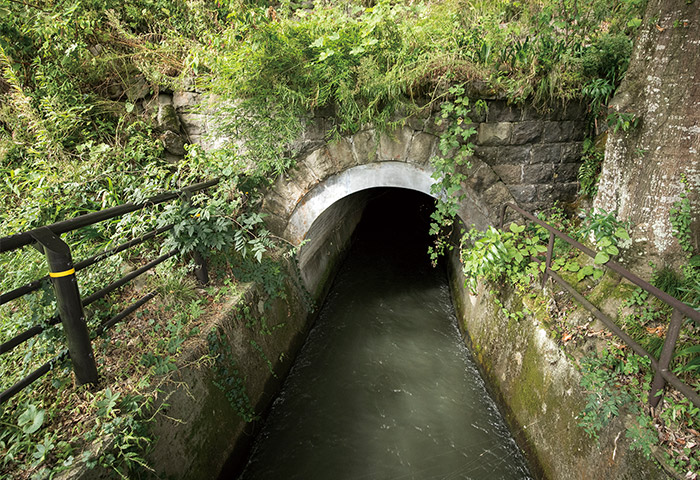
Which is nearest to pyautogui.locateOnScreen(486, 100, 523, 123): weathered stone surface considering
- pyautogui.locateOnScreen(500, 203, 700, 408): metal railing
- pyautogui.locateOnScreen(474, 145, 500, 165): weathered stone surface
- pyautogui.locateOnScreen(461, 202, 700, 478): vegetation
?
pyautogui.locateOnScreen(474, 145, 500, 165): weathered stone surface

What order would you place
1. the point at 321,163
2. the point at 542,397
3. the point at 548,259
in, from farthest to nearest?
the point at 321,163
the point at 548,259
the point at 542,397

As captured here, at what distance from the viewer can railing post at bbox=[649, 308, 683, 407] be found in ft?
6.23

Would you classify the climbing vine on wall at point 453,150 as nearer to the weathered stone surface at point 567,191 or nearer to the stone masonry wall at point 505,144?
the stone masonry wall at point 505,144

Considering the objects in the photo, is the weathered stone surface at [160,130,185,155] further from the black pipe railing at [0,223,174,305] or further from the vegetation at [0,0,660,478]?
the black pipe railing at [0,223,174,305]

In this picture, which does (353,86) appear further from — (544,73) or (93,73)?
(93,73)

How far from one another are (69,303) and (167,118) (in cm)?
304

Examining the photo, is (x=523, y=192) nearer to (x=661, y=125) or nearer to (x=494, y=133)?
(x=494, y=133)

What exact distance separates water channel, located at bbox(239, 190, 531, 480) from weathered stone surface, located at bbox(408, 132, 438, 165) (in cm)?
266

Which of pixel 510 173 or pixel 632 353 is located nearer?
pixel 632 353

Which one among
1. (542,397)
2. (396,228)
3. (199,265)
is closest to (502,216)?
(542,397)

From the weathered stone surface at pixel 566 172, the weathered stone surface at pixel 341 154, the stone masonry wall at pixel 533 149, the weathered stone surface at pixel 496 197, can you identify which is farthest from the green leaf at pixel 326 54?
the weathered stone surface at pixel 566 172

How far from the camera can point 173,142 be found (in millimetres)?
4391

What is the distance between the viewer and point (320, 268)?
6.13 m

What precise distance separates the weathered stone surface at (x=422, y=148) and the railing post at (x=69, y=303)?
10.9 ft
